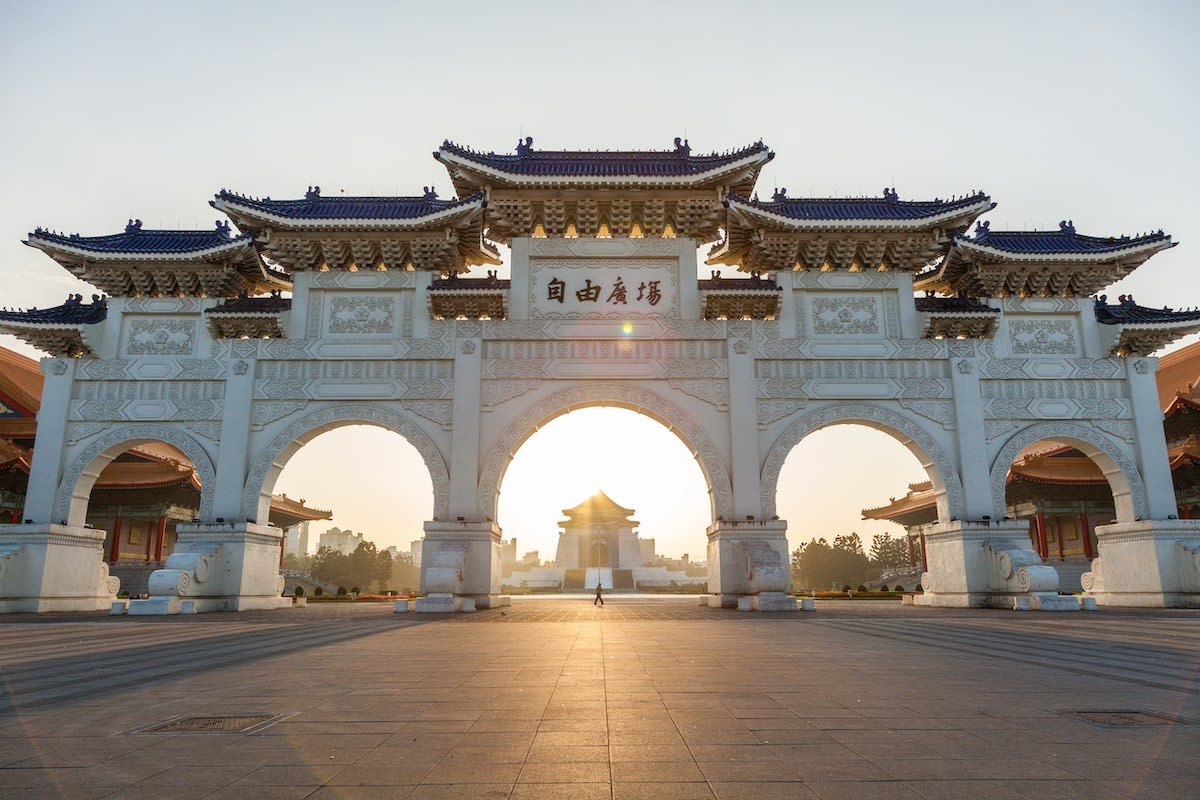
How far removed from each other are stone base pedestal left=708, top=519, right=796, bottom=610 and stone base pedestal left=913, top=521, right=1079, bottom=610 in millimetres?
3758

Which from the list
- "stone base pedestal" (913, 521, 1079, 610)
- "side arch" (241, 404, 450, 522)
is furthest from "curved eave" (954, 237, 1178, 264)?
"side arch" (241, 404, 450, 522)

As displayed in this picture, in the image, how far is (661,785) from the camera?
9.66 ft

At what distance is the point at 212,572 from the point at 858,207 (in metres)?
17.0

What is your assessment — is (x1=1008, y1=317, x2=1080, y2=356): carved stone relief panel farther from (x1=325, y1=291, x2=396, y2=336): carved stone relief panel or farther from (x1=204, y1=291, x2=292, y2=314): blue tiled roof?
(x1=204, y1=291, x2=292, y2=314): blue tiled roof

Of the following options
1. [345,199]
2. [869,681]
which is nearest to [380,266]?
[345,199]

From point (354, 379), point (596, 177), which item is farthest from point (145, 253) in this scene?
point (596, 177)

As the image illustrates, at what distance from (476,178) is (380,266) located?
3.15 m

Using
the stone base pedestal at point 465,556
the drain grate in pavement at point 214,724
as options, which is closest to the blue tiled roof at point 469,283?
the stone base pedestal at point 465,556

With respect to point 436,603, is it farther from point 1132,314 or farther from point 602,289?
point 1132,314

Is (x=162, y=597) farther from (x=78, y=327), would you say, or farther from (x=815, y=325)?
(x=815, y=325)

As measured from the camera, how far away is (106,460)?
17.5 metres

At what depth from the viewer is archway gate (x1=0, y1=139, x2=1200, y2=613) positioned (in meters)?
16.9

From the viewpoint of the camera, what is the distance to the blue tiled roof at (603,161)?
1727 centimetres

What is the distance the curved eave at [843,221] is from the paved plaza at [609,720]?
11041 mm
